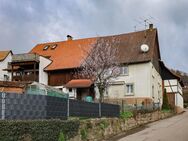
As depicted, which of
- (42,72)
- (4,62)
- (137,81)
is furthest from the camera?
(4,62)

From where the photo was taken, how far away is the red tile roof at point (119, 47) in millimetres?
46656

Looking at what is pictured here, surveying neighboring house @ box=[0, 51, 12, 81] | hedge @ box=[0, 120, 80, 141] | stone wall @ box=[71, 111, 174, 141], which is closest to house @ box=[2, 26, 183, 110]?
neighboring house @ box=[0, 51, 12, 81]

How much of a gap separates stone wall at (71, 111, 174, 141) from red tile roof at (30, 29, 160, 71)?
13704 millimetres

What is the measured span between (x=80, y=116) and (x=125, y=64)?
25.7 metres

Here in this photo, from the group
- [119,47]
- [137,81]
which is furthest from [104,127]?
[119,47]

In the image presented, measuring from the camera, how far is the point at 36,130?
15.8 meters

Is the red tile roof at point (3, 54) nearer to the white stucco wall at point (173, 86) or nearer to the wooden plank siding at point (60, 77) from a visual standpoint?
the wooden plank siding at point (60, 77)

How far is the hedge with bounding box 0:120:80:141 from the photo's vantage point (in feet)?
46.2

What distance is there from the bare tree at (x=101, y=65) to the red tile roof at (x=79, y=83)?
1.67 ft

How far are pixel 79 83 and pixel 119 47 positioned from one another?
7544 millimetres

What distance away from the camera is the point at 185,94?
9112 centimetres

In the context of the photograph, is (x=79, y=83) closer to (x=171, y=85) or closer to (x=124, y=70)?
(x=124, y=70)

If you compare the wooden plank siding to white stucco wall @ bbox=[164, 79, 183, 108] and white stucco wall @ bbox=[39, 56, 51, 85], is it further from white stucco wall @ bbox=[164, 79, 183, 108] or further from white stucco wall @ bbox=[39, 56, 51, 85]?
white stucco wall @ bbox=[164, 79, 183, 108]

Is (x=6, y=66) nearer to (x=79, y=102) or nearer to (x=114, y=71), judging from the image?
(x=114, y=71)
